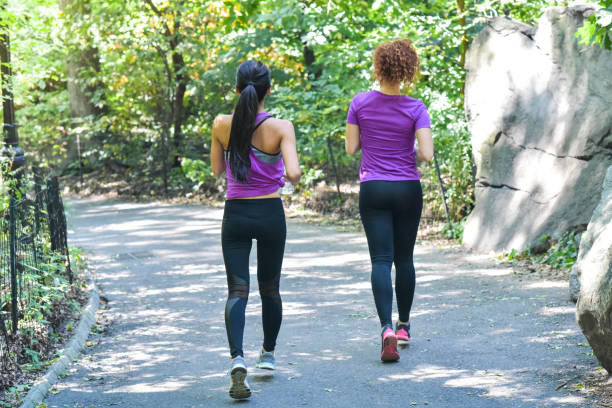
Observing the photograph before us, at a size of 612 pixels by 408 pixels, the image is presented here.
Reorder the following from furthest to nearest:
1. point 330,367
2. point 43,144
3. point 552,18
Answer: point 43,144, point 552,18, point 330,367

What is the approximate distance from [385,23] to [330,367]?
9.28m

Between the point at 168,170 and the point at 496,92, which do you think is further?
the point at 168,170

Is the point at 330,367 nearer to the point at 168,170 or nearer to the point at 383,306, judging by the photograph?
the point at 383,306

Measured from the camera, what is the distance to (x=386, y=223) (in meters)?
5.29

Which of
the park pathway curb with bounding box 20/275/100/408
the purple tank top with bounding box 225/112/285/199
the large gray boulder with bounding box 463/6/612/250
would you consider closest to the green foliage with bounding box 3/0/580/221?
the large gray boulder with bounding box 463/6/612/250

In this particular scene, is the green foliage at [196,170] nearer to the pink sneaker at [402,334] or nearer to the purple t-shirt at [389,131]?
the pink sneaker at [402,334]

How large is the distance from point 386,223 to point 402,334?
89 centimetres

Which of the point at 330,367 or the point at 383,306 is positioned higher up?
the point at 383,306

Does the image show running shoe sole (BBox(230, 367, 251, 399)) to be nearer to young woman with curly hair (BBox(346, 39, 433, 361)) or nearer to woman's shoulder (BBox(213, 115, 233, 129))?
young woman with curly hair (BBox(346, 39, 433, 361))

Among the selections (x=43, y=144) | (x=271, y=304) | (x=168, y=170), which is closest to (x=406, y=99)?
(x=271, y=304)

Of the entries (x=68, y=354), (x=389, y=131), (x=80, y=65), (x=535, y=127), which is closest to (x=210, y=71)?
(x=80, y=65)

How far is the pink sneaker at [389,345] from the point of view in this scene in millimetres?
5137

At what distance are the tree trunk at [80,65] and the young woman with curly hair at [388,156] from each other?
15.2m

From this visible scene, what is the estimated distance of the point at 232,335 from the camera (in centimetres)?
469
